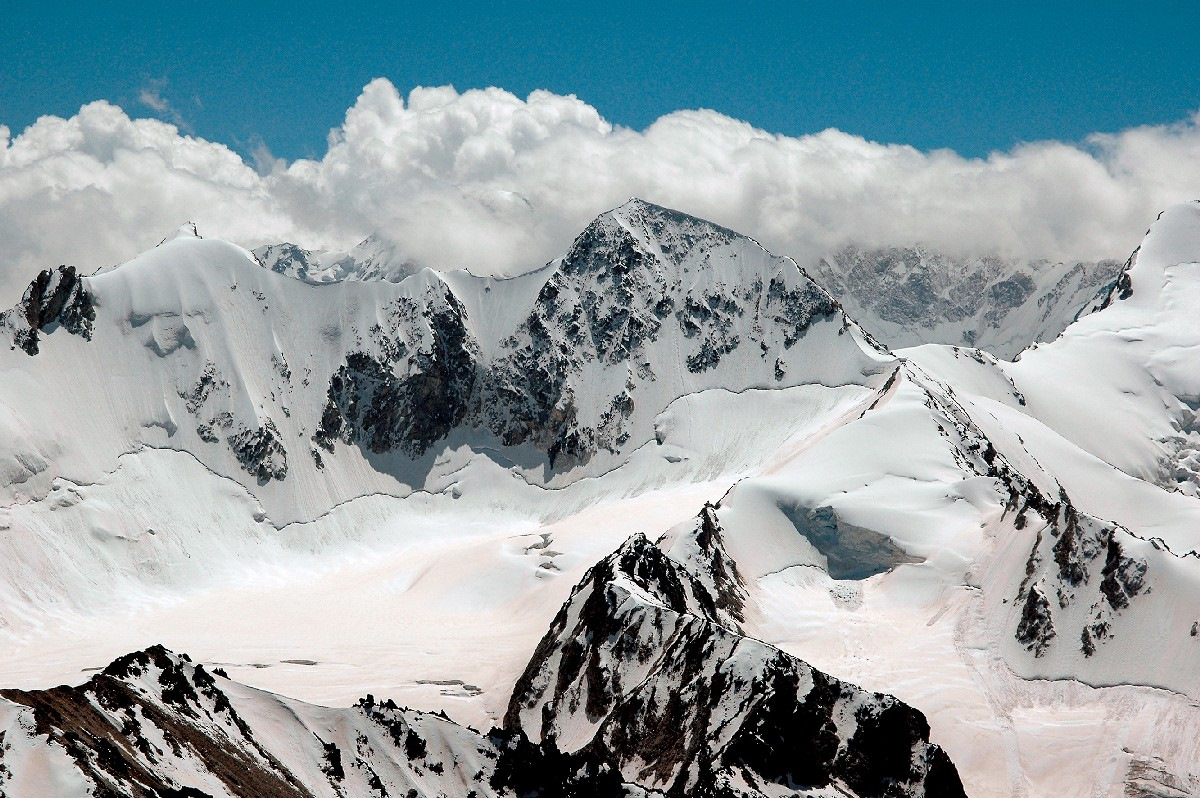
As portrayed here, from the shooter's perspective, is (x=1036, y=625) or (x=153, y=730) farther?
(x=1036, y=625)

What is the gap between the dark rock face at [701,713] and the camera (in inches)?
4001

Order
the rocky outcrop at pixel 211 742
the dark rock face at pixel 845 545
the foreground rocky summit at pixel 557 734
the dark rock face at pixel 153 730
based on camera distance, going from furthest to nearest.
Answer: the dark rock face at pixel 845 545
the foreground rocky summit at pixel 557 734
the dark rock face at pixel 153 730
the rocky outcrop at pixel 211 742

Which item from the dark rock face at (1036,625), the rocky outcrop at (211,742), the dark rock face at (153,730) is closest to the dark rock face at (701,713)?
the rocky outcrop at (211,742)

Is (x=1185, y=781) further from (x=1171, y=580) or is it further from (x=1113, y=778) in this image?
(x=1171, y=580)

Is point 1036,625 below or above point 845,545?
below

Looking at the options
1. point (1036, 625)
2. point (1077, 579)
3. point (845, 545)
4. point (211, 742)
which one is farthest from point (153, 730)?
point (845, 545)

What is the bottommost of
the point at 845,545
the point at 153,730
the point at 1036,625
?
the point at 153,730

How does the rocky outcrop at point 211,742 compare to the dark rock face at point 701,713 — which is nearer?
the rocky outcrop at point 211,742

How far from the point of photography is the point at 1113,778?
124062 mm

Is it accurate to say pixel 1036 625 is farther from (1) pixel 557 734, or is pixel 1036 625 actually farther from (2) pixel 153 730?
(2) pixel 153 730

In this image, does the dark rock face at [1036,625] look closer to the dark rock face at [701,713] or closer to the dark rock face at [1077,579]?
the dark rock face at [1077,579]

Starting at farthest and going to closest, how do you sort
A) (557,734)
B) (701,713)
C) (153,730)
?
(557,734)
(701,713)
(153,730)

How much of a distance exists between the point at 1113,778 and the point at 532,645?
264ft

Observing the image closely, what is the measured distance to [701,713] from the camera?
109500mm
